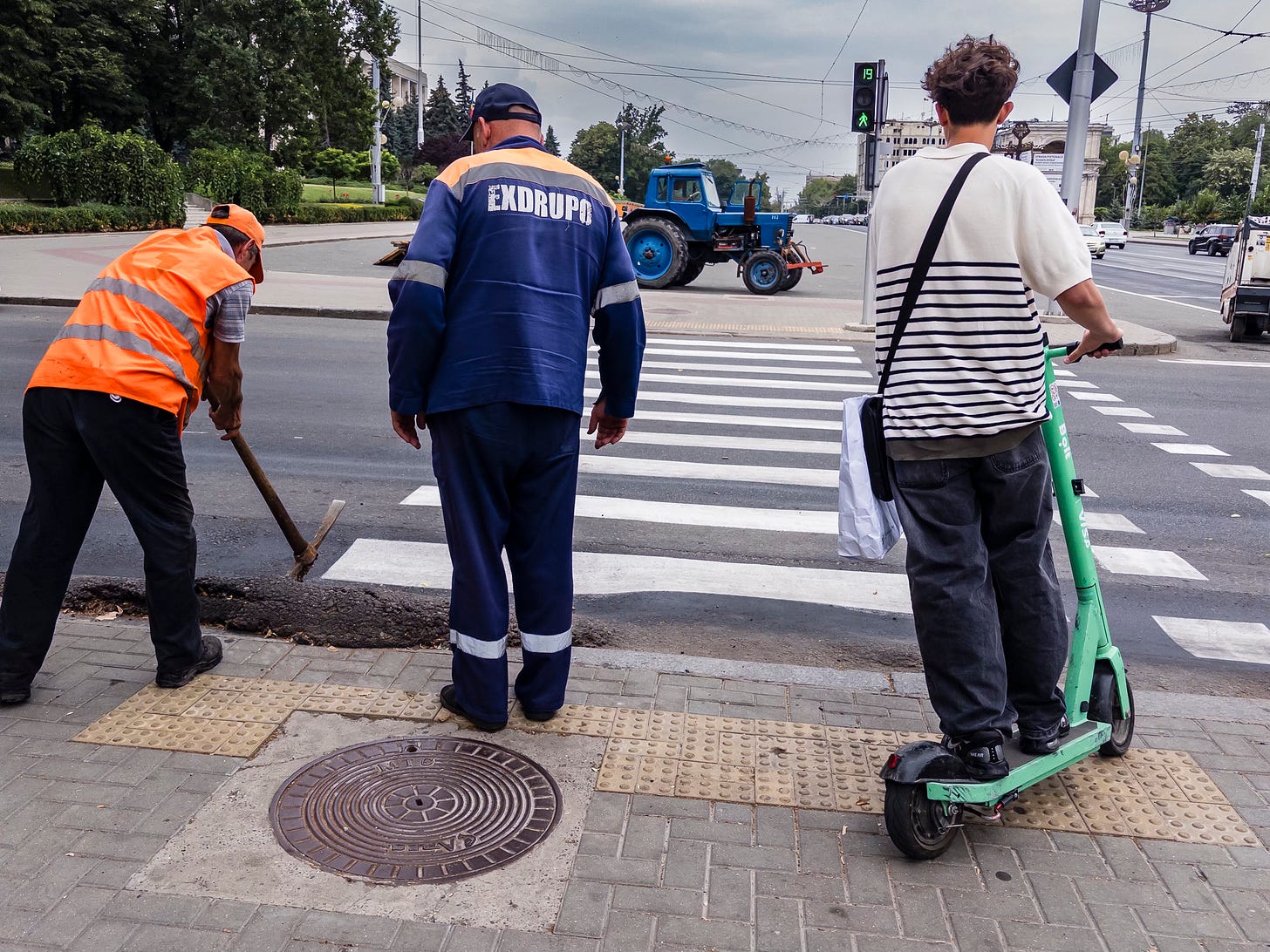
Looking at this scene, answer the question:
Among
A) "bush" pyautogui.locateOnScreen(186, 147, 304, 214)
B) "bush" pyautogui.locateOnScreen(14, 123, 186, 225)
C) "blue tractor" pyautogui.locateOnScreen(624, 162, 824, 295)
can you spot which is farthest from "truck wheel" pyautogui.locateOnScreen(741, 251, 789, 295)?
"bush" pyautogui.locateOnScreen(186, 147, 304, 214)

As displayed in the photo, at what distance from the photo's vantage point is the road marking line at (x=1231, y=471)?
8156 millimetres

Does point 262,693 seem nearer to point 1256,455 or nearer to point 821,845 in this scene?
point 821,845

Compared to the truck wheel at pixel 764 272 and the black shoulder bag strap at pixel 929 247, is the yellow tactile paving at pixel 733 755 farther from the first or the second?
the truck wheel at pixel 764 272

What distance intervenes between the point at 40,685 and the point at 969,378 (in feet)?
10.8

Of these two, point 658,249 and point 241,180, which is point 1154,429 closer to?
point 658,249

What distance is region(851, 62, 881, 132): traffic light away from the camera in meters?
16.4

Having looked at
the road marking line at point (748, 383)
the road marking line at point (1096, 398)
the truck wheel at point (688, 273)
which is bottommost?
the road marking line at point (1096, 398)

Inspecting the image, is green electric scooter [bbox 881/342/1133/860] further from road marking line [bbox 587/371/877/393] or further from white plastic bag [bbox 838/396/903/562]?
road marking line [bbox 587/371/877/393]

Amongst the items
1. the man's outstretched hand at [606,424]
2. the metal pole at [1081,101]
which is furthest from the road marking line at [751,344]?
the man's outstretched hand at [606,424]

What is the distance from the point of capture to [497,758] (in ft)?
11.7

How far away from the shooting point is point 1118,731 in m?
3.65

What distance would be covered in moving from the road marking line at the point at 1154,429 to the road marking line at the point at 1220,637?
4732mm

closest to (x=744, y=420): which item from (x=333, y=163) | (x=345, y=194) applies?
(x=345, y=194)

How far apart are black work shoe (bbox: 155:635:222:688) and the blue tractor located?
18.6 metres
